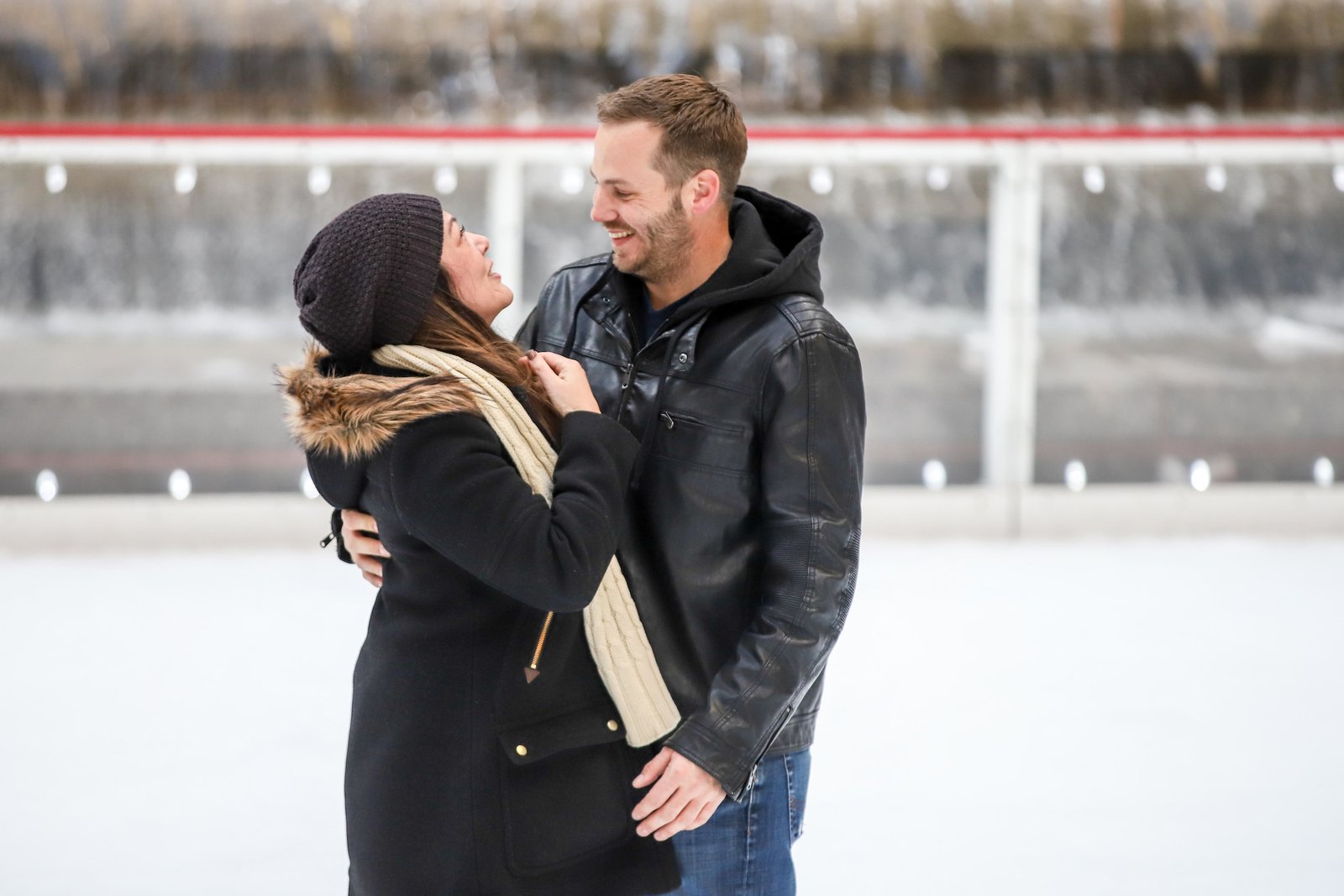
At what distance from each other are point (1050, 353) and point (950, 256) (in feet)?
2.46

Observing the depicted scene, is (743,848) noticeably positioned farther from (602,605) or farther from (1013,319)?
(1013,319)

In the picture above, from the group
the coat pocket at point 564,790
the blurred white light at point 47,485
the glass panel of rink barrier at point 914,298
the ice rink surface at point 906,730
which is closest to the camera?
the coat pocket at point 564,790

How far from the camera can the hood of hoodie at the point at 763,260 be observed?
182 cm

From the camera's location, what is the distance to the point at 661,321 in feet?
6.42

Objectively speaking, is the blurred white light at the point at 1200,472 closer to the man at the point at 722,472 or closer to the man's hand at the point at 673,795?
the man at the point at 722,472

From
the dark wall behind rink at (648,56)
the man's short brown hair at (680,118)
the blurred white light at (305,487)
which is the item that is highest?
the dark wall behind rink at (648,56)

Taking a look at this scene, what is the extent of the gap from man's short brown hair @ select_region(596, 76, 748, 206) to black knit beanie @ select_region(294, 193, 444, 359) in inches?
12.8

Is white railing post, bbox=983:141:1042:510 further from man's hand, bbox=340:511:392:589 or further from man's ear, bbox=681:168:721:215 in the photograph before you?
man's hand, bbox=340:511:392:589

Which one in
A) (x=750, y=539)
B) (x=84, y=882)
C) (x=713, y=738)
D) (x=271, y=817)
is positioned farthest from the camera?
(x=271, y=817)

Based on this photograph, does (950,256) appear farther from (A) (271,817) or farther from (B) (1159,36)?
(A) (271,817)

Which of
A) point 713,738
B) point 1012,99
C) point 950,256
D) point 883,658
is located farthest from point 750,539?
point 1012,99

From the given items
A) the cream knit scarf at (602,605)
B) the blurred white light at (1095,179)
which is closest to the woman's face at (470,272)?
the cream knit scarf at (602,605)

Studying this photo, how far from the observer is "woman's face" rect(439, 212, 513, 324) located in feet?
5.56

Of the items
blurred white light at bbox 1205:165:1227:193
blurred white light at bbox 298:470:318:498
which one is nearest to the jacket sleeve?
blurred white light at bbox 298:470:318:498
